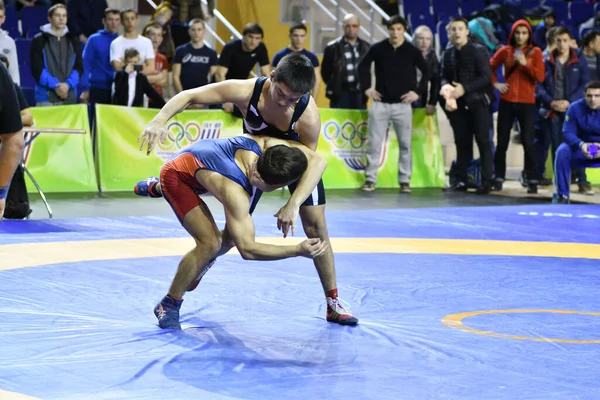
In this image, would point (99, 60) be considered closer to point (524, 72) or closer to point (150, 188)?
point (524, 72)

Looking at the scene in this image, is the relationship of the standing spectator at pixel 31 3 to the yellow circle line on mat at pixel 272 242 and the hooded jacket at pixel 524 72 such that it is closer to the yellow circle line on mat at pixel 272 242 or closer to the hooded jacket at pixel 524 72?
the hooded jacket at pixel 524 72

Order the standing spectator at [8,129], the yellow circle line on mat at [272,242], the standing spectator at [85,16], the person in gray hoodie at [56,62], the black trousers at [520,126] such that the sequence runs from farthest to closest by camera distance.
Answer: the standing spectator at [85,16] < the black trousers at [520,126] < the person in gray hoodie at [56,62] < the yellow circle line on mat at [272,242] < the standing spectator at [8,129]

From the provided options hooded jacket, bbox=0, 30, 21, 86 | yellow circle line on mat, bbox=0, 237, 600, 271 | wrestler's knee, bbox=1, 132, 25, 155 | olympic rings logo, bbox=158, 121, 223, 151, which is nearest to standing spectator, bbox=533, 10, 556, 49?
olympic rings logo, bbox=158, 121, 223, 151

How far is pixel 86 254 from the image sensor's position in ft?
20.2

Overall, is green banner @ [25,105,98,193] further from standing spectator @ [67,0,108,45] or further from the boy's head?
standing spectator @ [67,0,108,45]

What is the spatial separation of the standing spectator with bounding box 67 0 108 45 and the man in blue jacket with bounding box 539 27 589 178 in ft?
17.0

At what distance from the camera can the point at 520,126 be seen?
432 inches

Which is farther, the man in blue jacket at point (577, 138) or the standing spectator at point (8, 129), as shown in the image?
the man in blue jacket at point (577, 138)

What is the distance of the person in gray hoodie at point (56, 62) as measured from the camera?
1023 centimetres

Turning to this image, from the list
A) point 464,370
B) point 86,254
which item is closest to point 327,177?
point 86,254

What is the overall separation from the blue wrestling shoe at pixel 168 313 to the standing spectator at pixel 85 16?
7.83 meters

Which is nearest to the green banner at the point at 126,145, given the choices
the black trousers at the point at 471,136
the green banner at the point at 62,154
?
the green banner at the point at 62,154

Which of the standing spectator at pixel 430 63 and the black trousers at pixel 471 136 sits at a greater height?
the standing spectator at pixel 430 63

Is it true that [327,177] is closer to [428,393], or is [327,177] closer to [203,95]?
[203,95]
